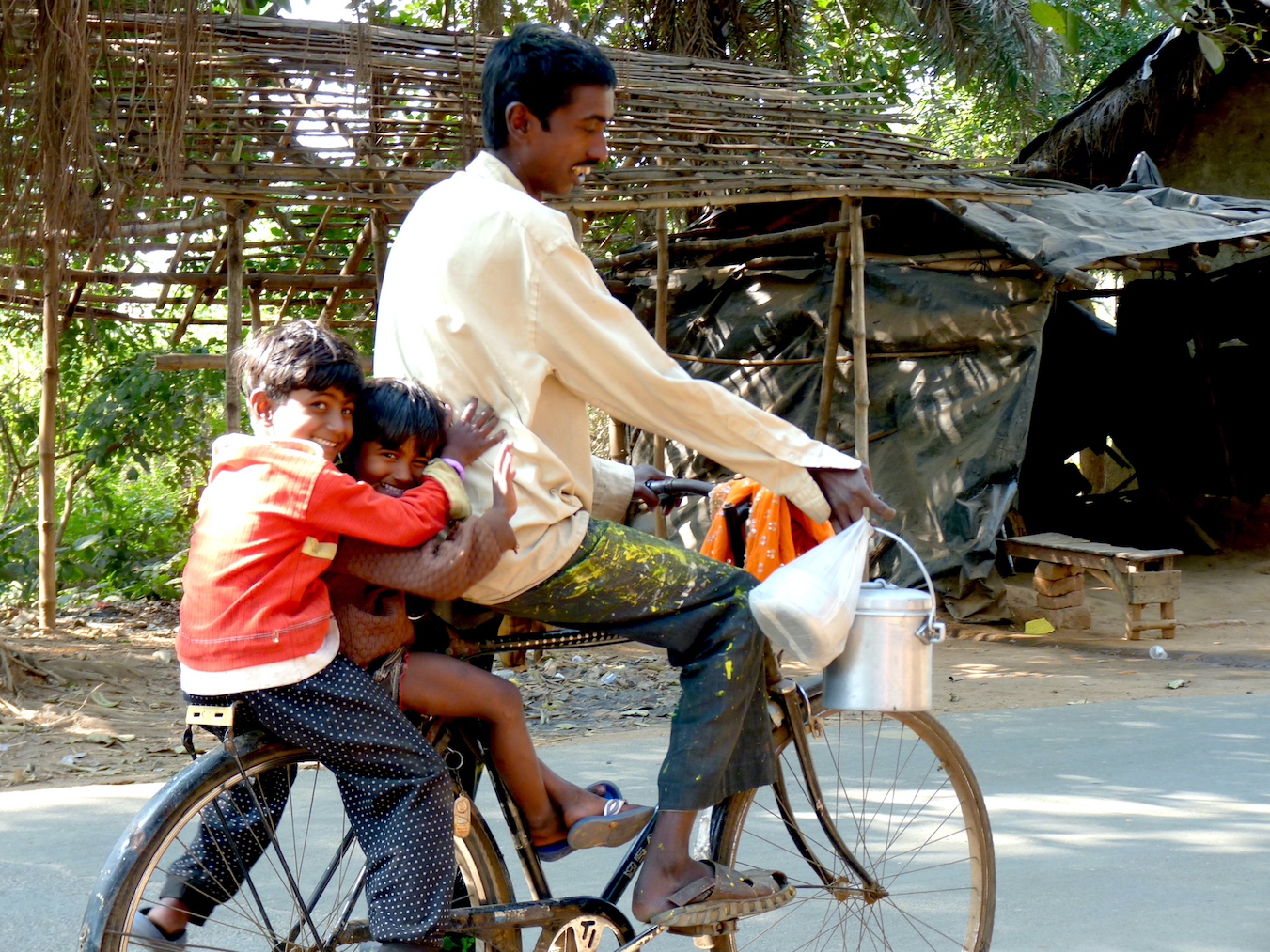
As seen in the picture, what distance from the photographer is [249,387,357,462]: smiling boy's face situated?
80.7 inches

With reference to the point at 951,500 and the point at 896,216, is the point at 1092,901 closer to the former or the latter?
the point at 951,500

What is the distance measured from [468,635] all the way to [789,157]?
18.5 ft

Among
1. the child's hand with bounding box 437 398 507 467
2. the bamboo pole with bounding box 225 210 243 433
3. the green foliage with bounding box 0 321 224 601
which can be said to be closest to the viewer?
the child's hand with bounding box 437 398 507 467

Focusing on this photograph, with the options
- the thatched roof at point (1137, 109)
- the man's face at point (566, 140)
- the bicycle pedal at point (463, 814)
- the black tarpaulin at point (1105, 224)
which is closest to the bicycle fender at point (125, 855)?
the bicycle pedal at point (463, 814)

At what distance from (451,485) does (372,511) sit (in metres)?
0.15

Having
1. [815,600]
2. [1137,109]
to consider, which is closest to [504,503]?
[815,600]

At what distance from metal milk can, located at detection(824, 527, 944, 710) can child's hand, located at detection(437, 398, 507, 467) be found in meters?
0.72

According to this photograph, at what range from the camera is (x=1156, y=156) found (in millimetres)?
13312

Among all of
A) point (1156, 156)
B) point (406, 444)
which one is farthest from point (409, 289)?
point (1156, 156)

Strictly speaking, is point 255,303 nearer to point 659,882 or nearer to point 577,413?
point 577,413

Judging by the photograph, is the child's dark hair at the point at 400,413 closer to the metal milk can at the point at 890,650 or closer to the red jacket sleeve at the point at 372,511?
the red jacket sleeve at the point at 372,511

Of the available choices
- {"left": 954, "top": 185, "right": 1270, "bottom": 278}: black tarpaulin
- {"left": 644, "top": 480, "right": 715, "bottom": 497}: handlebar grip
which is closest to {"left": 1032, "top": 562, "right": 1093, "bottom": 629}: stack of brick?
{"left": 954, "top": 185, "right": 1270, "bottom": 278}: black tarpaulin

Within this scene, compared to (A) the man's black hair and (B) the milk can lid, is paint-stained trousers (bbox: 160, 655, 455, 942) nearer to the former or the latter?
(B) the milk can lid

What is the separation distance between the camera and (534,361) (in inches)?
83.6
